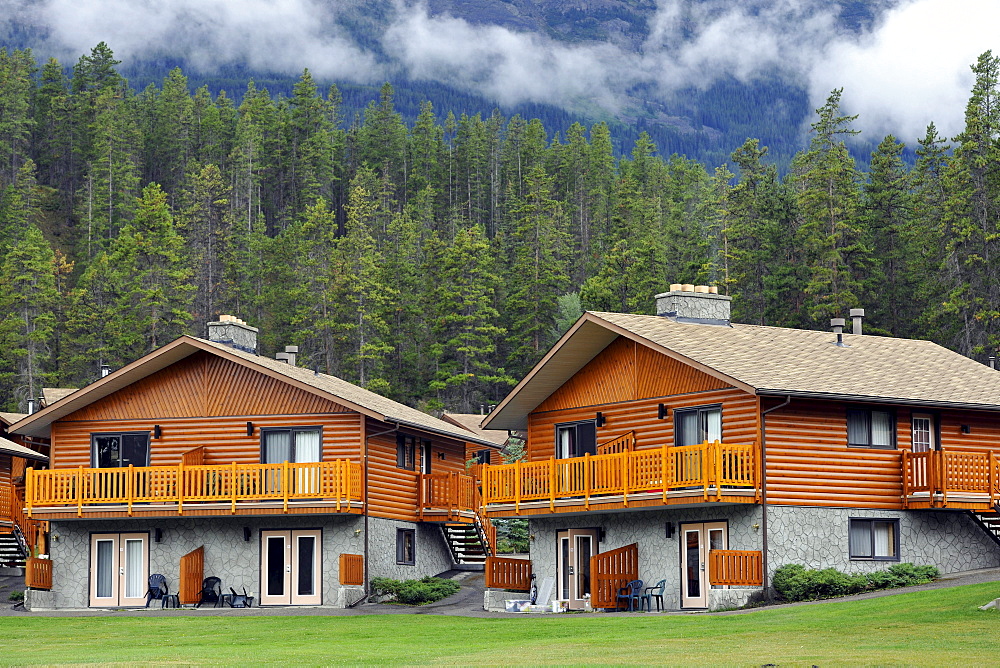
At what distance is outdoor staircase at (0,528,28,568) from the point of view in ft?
152

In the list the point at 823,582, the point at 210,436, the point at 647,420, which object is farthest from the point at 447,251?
the point at 823,582

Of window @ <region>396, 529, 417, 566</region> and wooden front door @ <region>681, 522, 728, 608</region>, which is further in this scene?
window @ <region>396, 529, 417, 566</region>

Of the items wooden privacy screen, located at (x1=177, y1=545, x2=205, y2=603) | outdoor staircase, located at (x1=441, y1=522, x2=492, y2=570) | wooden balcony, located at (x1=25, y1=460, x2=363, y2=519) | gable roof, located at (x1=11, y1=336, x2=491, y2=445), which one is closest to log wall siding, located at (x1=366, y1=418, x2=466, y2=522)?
gable roof, located at (x1=11, y1=336, x2=491, y2=445)

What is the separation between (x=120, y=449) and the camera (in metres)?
40.6

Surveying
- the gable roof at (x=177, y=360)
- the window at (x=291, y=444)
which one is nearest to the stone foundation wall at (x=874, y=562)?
the gable roof at (x=177, y=360)

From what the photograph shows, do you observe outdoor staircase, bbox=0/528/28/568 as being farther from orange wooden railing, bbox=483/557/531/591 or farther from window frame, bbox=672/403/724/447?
window frame, bbox=672/403/724/447

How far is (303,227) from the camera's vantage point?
11231 cm

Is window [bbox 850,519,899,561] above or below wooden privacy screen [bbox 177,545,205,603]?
above

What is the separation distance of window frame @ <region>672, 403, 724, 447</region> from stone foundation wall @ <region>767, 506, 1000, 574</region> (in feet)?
8.86

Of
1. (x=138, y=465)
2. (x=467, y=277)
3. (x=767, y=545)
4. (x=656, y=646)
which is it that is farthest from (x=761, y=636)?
(x=467, y=277)

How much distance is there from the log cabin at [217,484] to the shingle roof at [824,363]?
27.7ft

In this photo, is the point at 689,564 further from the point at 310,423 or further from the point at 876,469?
the point at 310,423

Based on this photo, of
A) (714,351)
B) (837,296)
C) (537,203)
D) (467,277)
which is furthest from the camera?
(537,203)

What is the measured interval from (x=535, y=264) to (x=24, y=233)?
41.5 metres
